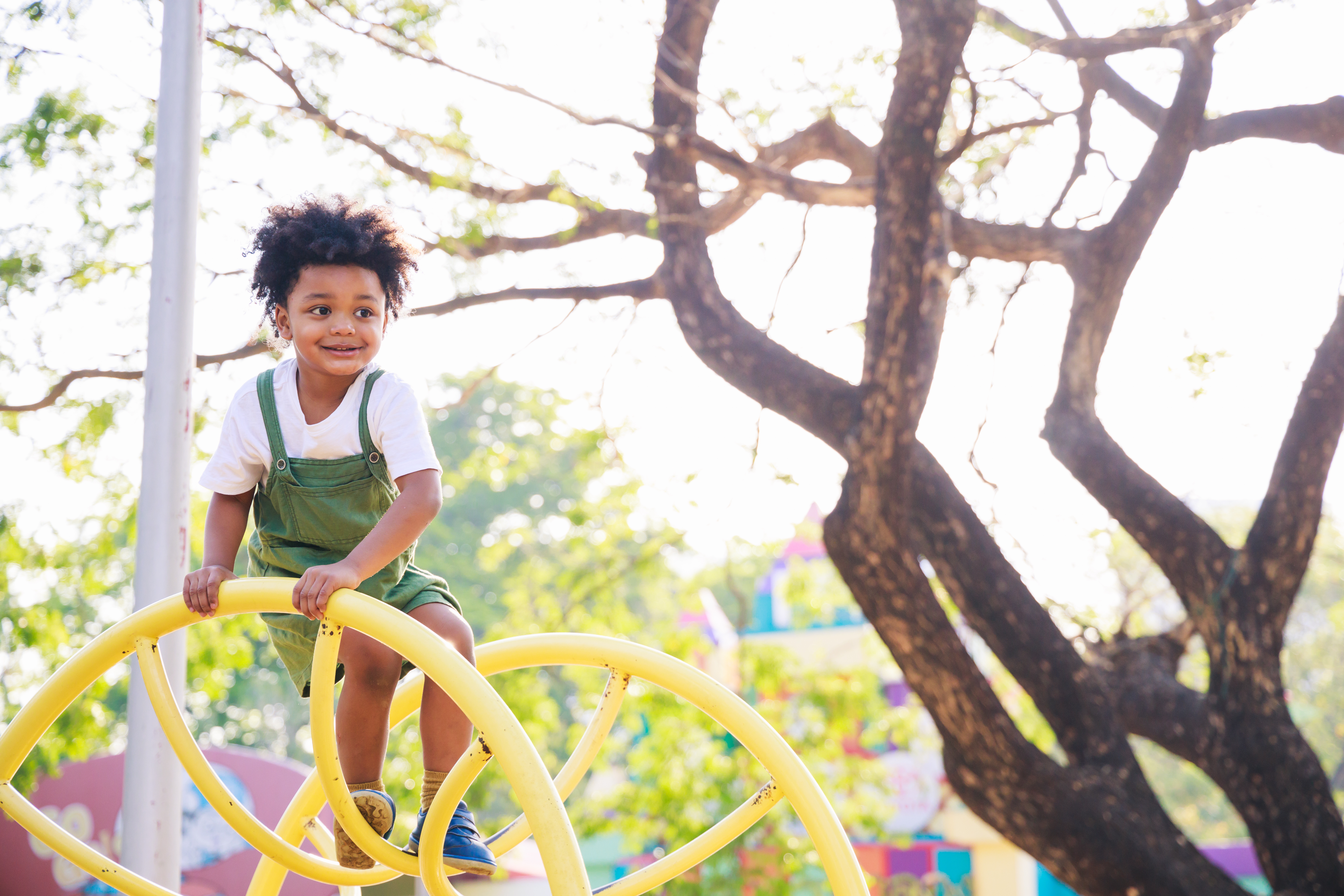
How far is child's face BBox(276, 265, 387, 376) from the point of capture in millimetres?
1846

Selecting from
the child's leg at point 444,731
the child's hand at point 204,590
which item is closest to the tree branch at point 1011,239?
the child's leg at point 444,731

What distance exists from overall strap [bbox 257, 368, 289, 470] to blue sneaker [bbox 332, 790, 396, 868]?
1.77ft

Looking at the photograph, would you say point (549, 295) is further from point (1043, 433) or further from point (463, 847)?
point (463, 847)

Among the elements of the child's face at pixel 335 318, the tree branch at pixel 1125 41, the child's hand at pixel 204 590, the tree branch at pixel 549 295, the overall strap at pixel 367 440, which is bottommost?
the child's hand at pixel 204 590

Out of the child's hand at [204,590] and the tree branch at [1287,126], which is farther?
the tree branch at [1287,126]

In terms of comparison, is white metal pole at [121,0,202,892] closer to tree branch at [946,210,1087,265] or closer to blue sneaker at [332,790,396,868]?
blue sneaker at [332,790,396,868]

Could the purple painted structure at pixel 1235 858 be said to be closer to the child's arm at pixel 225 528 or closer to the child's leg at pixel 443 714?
the child's leg at pixel 443 714

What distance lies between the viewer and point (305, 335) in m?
1.84

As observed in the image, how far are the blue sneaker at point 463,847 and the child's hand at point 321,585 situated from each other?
37 cm

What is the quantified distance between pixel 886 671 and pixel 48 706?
405 inches

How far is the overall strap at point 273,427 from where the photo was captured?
6.11 feet

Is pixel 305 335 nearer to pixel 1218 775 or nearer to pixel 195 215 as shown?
pixel 195 215

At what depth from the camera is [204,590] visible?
169cm

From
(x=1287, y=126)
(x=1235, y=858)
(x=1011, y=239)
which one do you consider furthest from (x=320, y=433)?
(x=1235, y=858)
